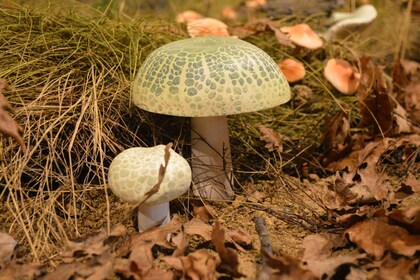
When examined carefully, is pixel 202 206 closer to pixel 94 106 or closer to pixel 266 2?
pixel 94 106

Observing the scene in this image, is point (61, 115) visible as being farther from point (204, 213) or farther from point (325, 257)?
point (325, 257)

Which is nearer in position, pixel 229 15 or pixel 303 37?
pixel 303 37

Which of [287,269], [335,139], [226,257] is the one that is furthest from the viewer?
[335,139]

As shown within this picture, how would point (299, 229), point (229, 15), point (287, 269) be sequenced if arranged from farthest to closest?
point (229, 15) → point (299, 229) → point (287, 269)

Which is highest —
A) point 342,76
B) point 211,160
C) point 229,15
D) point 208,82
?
point 208,82

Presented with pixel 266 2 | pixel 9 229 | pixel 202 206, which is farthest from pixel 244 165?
pixel 266 2

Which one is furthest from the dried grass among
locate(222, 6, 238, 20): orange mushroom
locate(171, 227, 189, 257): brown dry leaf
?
locate(222, 6, 238, 20): orange mushroom

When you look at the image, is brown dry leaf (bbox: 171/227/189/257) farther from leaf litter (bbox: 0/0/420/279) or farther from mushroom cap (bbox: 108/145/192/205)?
mushroom cap (bbox: 108/145/192/205)

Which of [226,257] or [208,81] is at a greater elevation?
[208,81]

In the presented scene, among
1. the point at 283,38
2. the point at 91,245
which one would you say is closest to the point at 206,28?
the point at 283,38

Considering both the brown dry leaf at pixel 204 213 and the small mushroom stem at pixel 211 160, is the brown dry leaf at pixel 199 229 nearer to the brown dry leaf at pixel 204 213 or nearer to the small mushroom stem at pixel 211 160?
the brown dry leaf at pixel 204 213
